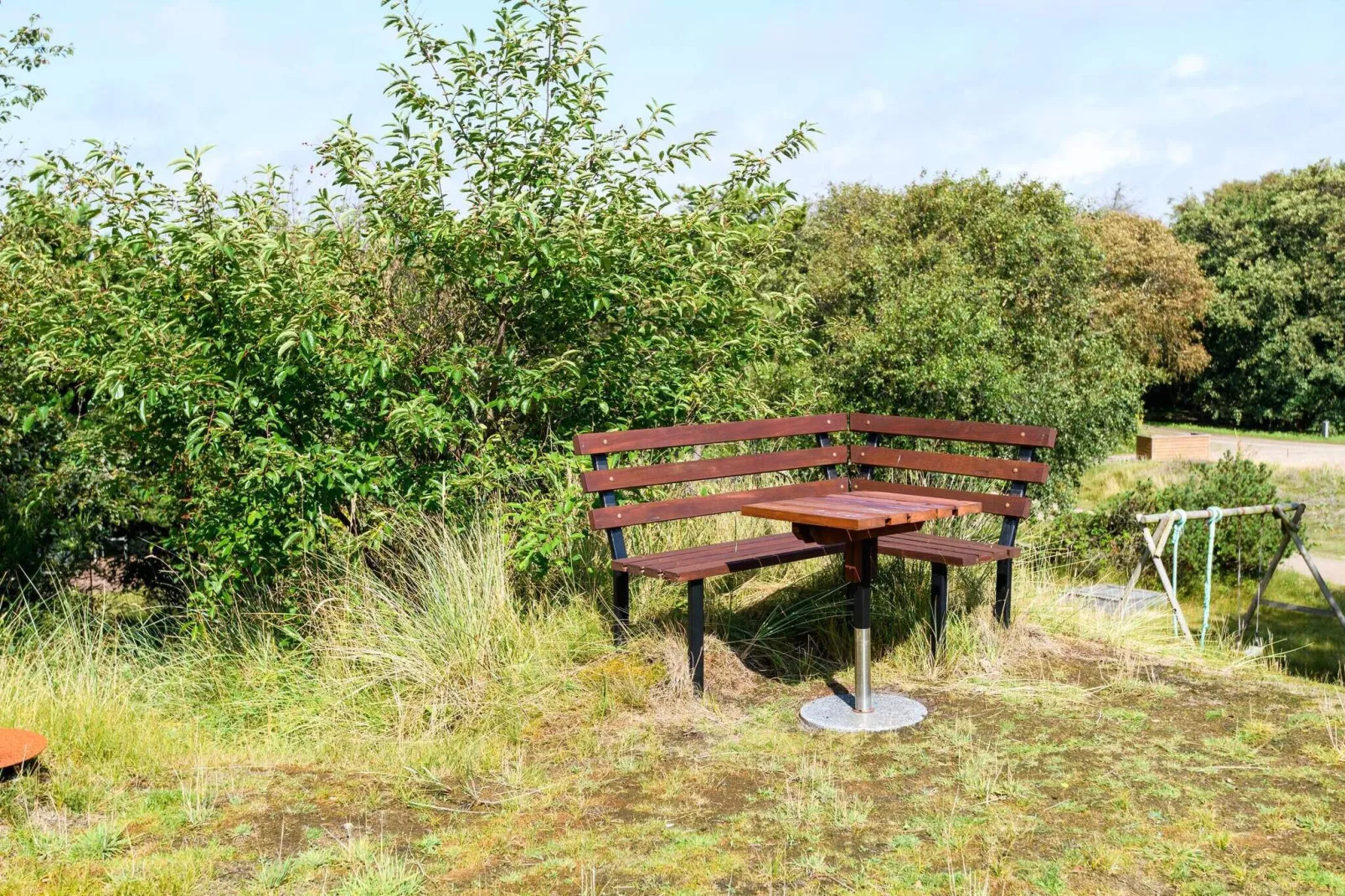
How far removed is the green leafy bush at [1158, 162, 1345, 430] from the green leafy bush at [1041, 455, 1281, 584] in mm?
24424

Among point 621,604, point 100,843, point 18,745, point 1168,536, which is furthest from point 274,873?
point 1168,536

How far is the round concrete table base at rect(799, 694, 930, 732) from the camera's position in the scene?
16.5 ft

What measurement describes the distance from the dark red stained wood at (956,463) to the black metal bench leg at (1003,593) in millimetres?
482

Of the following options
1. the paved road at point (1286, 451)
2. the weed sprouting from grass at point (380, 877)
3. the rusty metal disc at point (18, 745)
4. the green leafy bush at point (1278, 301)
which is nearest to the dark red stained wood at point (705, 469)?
the weed sprouting from grass at point (380, 877)

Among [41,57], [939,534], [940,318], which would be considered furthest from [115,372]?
[41,57]

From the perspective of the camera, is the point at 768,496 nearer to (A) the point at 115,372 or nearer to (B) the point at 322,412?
(B) the point at 322,412

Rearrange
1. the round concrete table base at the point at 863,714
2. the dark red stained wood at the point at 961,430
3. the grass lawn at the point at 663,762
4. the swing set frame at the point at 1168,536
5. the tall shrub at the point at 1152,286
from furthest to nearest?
the tall shrub at the point at 1152,286
the swing set frame at the point at 1168,536
the dark red stained wood at the point at 961,430
the round concrete table base at the point at 863,714
the grass lawn at the point at 663,762

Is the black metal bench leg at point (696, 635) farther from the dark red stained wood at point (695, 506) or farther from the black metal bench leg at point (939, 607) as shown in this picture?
the black metal bench leg at point (939, 607)

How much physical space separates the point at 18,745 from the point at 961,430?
4.74 m

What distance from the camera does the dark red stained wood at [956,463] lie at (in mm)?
6012

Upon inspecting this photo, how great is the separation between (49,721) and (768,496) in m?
3.62

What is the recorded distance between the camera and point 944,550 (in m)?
5.84

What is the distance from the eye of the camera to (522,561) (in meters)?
5.98

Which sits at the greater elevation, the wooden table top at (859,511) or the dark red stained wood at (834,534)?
the wooden table top at (859,511)
